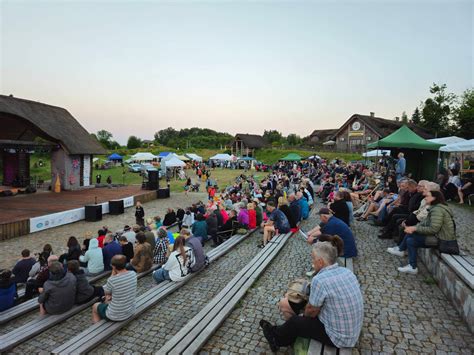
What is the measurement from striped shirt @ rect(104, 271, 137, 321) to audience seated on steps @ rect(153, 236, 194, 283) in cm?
141

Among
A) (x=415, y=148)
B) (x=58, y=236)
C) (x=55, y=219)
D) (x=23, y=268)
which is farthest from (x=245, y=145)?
(x=23, y=268)

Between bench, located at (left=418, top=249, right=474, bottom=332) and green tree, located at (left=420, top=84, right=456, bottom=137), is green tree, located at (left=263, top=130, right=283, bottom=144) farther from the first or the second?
bench, located at (left=418, top=249, right=474, bottom=332)

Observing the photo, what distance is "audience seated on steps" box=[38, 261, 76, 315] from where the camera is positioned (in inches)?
172

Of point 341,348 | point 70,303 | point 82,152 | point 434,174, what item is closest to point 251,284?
point 341,348

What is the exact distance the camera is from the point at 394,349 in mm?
3211

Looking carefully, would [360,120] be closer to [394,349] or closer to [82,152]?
[82,152]

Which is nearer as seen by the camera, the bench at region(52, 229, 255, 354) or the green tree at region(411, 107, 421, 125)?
the bench at region(52, 229, 255, 354)

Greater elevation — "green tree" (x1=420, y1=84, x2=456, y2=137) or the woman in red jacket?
"green tree" (x1=420, y1=84, x2=456, y2=137)

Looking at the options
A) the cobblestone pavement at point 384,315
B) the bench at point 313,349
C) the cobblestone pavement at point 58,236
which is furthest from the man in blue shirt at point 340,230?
the cobblestone pavement at point 58,236

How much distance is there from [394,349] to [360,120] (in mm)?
42859

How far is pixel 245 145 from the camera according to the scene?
56.7 metres

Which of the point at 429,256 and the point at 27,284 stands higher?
the point at 429,256

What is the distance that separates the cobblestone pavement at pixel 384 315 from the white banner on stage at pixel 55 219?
10105 millimetres

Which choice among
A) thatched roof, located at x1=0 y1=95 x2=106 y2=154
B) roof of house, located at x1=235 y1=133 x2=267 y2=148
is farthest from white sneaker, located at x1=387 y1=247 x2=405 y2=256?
roof of house, located at x1=235 y1=133 x2=267 y2=148
